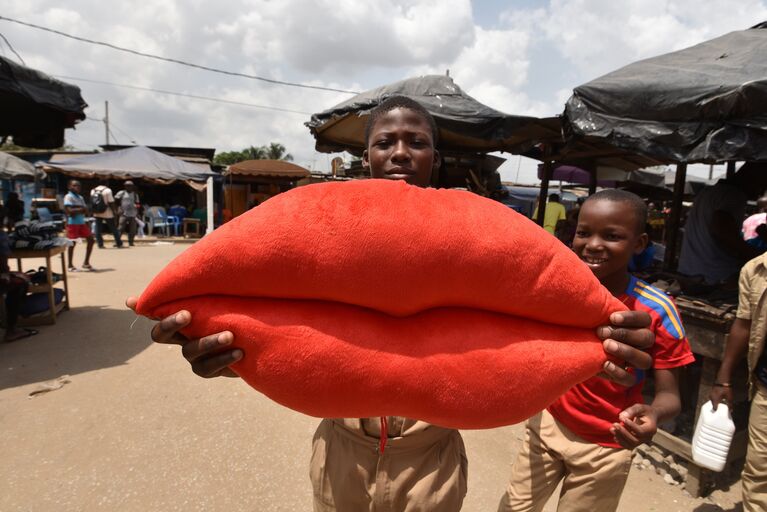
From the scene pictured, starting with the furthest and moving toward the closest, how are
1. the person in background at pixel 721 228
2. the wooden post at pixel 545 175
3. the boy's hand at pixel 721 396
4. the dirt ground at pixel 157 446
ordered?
the wooden post at pixel 545 175, the person in background at pixel 721 228, the dirt ground at pixel 157 446, the boy's hand at pixel 721 396

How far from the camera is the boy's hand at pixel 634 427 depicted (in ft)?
3.27

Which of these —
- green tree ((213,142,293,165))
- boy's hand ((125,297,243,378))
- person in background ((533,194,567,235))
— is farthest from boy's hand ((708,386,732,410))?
green tree ((213,142,293,165))

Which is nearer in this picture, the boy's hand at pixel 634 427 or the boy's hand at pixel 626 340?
the boy's hand at pixel 626 340

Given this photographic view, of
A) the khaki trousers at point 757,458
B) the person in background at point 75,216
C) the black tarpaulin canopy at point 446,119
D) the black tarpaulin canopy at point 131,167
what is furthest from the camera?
the black tarpaulin canopy at point 131,167

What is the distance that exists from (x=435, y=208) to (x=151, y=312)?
610mm

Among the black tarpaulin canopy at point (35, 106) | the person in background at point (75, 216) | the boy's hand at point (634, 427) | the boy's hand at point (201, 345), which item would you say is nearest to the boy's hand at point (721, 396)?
the boy's hand at point (634, 427)

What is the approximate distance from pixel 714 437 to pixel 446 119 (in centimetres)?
311

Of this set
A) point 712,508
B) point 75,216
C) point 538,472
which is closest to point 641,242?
point 538,472

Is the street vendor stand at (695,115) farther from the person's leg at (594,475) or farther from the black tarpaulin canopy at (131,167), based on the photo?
the black tarpaulin canopy at (131,167)

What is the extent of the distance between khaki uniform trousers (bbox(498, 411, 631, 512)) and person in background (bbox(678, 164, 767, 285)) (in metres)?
2.44

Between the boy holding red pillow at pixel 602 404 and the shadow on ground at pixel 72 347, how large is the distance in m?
3.73

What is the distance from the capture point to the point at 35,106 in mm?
4207

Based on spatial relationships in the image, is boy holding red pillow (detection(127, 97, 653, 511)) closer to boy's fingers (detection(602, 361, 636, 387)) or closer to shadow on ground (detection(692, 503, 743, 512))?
boy's fingers (detection(602, 361, 636, 387))

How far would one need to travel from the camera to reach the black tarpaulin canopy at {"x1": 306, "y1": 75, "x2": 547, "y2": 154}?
13.1ft
